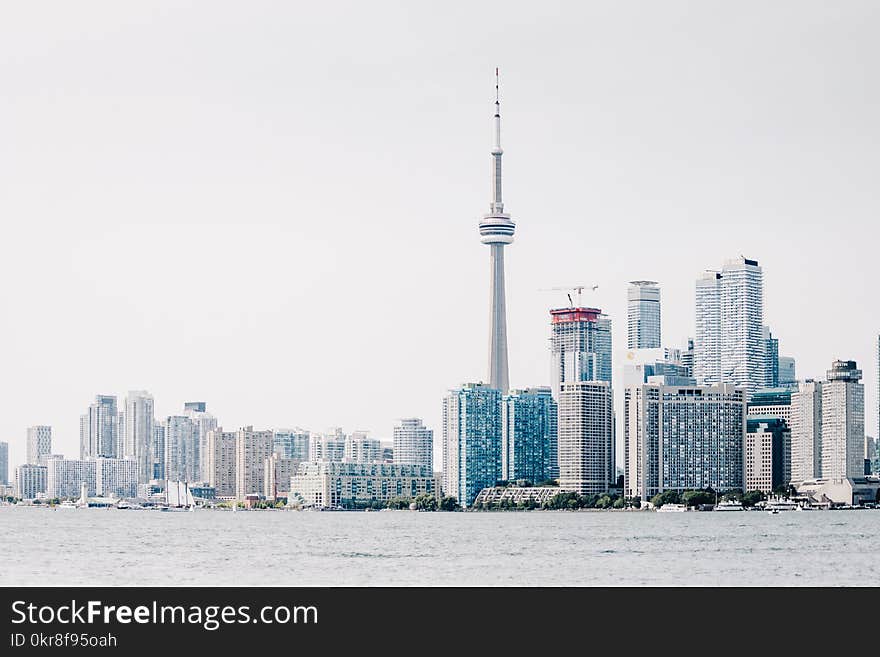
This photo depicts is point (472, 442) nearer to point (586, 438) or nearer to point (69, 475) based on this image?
point (586, 438)

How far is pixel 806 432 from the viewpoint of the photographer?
144 meters

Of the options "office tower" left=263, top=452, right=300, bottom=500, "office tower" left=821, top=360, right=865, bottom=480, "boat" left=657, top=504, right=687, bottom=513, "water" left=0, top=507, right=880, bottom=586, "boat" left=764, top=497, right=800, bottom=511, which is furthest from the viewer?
"office tower" left=263, top=452, right=300, bottom=500

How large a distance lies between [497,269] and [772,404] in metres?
32.4

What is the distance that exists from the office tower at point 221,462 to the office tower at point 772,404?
55.3m

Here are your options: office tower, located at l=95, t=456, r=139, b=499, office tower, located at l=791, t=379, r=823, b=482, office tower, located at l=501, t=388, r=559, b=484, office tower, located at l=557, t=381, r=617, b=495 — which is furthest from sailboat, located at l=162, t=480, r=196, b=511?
office tower, located at l=791, t=379, r=823, b=482

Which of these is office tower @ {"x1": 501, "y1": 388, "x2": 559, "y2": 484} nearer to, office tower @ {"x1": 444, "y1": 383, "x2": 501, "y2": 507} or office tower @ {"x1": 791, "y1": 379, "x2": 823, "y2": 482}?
office tower @ {"x1": 444, "y1": 383, "x2": 501, "y2": 507}

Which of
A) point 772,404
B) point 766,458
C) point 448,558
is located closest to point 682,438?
point 766,458

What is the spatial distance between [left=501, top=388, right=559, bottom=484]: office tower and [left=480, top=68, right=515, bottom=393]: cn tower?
14.7 ft

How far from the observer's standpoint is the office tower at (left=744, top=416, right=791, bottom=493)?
475ft

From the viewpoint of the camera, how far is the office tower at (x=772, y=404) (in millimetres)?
151625

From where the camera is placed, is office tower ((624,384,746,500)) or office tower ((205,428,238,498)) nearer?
office tower ((624,384,746,500))
